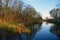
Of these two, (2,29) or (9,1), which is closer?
(2,29)

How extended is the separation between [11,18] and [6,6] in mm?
4806

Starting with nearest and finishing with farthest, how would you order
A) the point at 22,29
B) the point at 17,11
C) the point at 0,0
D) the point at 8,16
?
1. the point at 22,29
2. the point at 0,0
3. the point at 8,16
4. the point at 17,11

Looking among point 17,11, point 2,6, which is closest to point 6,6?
point 2,6

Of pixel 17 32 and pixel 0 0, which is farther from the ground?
pixel 0 0

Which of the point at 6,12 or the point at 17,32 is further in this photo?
the point at 6,12

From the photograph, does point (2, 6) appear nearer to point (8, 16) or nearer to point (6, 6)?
point (6, 6)

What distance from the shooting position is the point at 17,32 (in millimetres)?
29109

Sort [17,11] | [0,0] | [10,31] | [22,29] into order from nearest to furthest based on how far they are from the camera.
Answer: [10,31]
[22,29]
[0,0]
[17,11]

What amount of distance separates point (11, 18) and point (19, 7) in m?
8.05

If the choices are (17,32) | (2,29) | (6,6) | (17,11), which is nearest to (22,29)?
(17,32)

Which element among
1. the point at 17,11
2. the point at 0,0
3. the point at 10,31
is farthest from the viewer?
the point at 17,11

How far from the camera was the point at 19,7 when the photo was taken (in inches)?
1957

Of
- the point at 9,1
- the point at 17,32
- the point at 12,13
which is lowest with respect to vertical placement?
the point at 17,32

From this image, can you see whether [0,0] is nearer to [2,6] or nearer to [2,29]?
[2,6]
